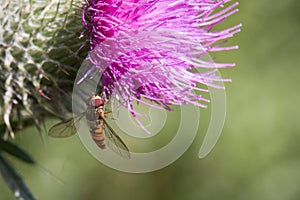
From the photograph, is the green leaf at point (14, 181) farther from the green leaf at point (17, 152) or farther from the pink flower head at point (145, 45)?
the pink flower head at point (145, 45)

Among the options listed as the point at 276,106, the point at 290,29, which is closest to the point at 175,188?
the point at 276,106

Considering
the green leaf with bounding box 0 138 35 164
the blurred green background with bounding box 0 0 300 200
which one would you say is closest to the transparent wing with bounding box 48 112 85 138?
the green leaf with bounding box 0 138 35 164

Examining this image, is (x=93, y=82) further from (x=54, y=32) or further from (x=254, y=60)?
(x=254, y=60)

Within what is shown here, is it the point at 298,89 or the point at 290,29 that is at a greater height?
the point at 290,29

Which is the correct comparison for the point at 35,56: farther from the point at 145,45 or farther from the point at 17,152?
the point at 145,45

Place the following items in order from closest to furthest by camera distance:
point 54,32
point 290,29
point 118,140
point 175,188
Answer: point 118,140
point 54,32
point 175,188
point 290,29

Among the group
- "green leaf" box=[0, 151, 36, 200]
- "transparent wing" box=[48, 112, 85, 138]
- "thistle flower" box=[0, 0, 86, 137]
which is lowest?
"green leaf" box=[0, 151, 36, 200]

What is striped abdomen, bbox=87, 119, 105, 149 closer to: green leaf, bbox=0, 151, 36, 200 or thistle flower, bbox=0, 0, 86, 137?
thistle flower, bbox=0, 0, 86, 137
